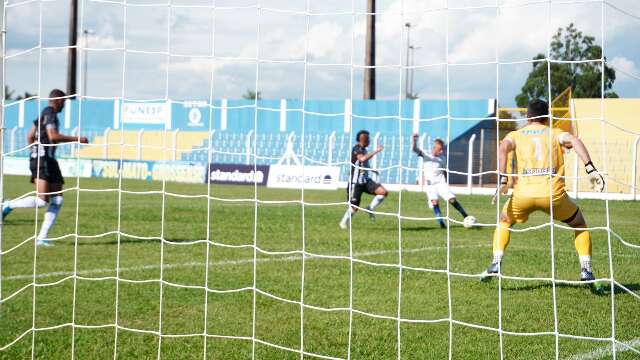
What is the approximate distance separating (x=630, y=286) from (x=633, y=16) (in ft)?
14.1

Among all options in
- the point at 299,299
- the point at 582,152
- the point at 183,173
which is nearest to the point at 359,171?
the point at 299,299

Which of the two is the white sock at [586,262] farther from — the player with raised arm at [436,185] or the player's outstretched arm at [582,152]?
the player with raised arm at [436,185]

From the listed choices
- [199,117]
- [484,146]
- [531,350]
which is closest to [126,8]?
[531,350]

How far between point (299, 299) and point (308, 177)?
850 inches

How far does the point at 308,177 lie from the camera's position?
28.4m

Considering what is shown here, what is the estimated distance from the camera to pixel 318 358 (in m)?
5.01

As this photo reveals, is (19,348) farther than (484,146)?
No

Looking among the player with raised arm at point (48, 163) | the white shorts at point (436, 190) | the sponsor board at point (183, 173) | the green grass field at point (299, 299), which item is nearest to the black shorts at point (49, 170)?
the player with raised arm at point (48, 163)

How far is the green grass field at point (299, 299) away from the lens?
17.1 feet

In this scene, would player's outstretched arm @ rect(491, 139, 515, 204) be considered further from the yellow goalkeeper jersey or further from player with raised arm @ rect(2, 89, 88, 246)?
player with raised arm @ rect(2, 89, 88, 246)

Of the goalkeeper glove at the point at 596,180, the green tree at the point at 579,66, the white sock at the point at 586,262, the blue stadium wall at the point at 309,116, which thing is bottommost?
the white sock at the point at 586,262

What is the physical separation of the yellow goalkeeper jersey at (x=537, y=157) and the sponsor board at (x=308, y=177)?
67.4ft

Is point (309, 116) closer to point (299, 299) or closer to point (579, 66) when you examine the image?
point (299, 299)

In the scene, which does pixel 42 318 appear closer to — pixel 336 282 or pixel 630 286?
pixel 336 282
